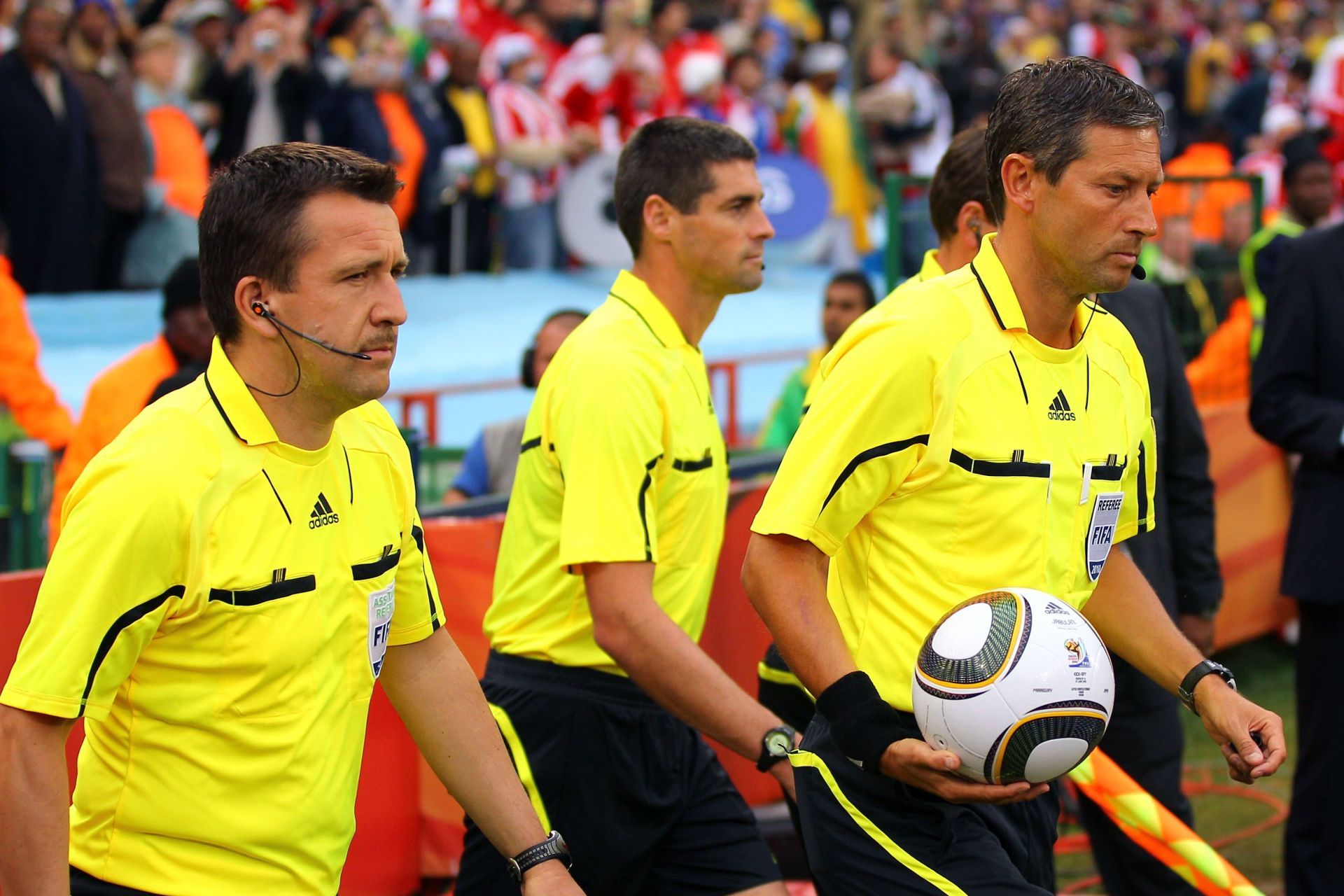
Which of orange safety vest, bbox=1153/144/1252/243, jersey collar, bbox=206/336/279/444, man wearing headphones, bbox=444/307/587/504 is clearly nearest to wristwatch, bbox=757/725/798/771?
jersey collar, bbox=206/336/279/444

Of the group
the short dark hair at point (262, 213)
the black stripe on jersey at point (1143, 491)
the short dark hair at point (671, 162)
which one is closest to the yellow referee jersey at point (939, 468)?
the black stripe on jersey at point (1143, 491)

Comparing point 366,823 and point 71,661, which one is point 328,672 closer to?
point 71,661

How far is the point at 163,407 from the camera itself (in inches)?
117

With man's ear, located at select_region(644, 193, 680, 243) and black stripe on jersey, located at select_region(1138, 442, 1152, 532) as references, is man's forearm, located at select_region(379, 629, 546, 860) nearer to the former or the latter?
black stripe on jersey, located at select_region(1138, 442, 1152, 532)

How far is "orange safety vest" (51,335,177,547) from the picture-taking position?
616cm

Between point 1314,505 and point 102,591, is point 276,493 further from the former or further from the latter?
point 1314,505

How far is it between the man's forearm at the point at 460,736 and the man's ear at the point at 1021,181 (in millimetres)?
1468

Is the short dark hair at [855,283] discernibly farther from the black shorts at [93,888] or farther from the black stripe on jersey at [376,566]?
the black shorts at [93,888]

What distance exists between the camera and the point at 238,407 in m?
3.00

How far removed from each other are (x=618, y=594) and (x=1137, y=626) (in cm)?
122

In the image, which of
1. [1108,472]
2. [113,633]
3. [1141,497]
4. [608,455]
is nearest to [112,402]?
[608,455]

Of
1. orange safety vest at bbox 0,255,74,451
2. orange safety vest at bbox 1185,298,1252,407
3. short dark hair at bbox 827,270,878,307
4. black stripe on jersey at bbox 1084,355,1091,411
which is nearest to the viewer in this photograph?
black stripe on jersey at bbox 1084,355,1091,411

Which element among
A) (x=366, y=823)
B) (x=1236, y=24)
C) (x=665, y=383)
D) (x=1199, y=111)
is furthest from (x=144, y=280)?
(x=1236, y=24)

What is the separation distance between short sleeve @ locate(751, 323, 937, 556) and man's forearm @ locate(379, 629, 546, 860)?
2.31 ft
